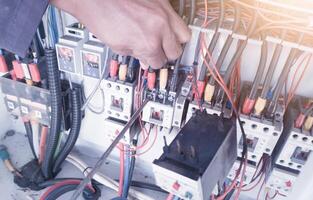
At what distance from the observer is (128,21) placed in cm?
52

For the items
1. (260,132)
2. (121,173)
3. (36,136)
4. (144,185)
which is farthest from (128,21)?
(36,136)

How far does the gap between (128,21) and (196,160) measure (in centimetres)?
32

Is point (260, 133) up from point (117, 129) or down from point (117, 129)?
up

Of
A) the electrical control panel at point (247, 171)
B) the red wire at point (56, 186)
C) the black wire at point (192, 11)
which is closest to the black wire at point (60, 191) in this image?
the red wire at point (56, 186)

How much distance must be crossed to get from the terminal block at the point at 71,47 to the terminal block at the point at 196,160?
18.8 inches

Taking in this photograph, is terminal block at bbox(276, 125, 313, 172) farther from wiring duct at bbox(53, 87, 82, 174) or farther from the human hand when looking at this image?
wiring duct at bbox(53, 87, 82, 174)

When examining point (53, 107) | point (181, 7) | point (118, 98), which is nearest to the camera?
Answer: point (181, 7)

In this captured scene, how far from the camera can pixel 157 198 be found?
1.27 metres

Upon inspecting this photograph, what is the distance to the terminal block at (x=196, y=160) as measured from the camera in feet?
1.92

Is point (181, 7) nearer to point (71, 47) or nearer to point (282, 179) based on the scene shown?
point (71, 47)

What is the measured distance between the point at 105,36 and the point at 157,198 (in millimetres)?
920

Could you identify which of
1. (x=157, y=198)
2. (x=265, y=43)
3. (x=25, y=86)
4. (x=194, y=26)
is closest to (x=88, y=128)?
(x=25, y=86)

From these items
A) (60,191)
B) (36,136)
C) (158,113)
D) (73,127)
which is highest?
(158,113)

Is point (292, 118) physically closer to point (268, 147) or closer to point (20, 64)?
point (268, 147)
